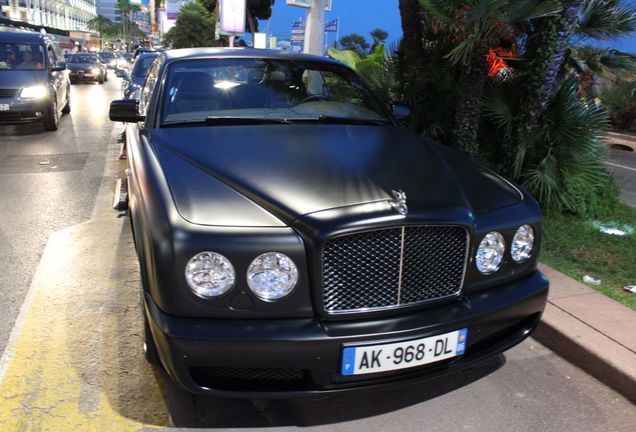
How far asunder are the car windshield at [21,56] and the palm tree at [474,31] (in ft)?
26.7

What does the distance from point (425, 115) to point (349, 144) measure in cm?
422

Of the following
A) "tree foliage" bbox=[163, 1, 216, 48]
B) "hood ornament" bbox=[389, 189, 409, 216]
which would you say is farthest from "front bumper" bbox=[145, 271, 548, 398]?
"tree foliage" bbox=[163, 1, 216, 48]

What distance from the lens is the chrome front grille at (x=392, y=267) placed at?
2.21m

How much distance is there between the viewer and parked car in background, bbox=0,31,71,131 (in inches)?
389

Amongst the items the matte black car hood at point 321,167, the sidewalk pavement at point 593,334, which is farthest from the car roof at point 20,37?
the sidewalk pavement at point 593,334

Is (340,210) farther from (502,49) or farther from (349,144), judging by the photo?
(502,49)

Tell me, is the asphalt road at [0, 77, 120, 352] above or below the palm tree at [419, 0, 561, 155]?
below

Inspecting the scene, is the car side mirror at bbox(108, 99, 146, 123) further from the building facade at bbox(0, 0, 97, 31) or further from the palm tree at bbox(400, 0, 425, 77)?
the building facade at bbox(0, 0, 97, 31)

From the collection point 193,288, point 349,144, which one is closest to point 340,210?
point 193,288

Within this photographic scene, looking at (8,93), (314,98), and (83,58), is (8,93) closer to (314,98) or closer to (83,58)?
(314,98)

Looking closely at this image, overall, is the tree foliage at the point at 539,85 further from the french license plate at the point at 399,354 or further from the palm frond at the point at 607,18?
the french license plate at the point at 399,354

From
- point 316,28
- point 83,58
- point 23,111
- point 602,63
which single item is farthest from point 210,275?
point 83,58

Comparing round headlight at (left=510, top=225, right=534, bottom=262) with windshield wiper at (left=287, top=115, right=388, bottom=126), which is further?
windshield wiper at (left=287, top=115, right=388, bottom=126)

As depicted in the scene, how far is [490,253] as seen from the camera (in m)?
2.56
